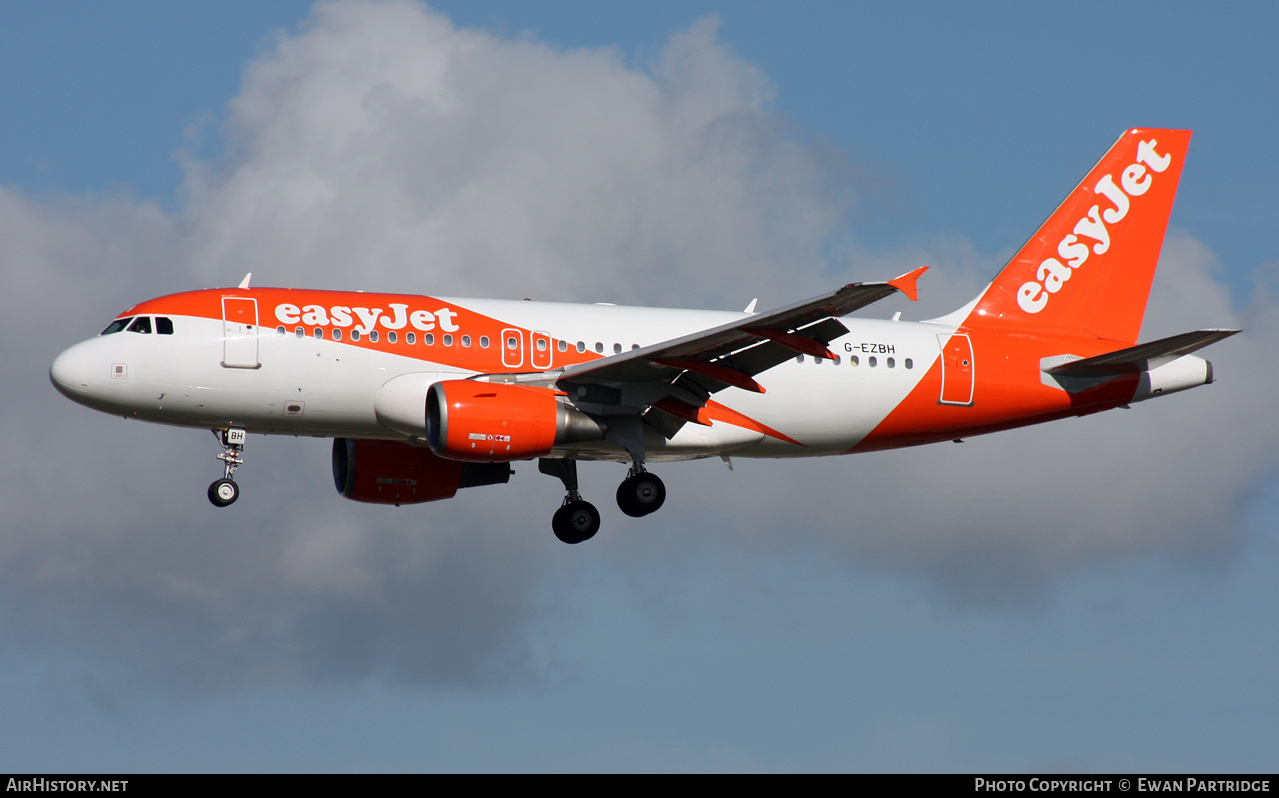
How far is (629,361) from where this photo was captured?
1248 inches

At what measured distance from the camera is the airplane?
3133 cm

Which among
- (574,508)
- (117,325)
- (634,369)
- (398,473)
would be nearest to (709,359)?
(634,369)

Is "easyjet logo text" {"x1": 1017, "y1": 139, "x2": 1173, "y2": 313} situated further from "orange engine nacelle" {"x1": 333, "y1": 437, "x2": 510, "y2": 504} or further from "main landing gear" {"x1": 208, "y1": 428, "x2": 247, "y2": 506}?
"main landing gear" {"x1": 208, "y1": 428, "x2": 247, "y2": 506}

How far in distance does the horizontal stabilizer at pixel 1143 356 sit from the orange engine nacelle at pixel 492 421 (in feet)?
41.0

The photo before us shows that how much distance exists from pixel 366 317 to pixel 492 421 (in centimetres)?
368

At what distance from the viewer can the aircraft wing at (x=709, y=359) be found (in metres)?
29.3

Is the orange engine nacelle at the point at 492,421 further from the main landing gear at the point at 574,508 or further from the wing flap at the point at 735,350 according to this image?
Result: the main landing gear at the point at 574,508

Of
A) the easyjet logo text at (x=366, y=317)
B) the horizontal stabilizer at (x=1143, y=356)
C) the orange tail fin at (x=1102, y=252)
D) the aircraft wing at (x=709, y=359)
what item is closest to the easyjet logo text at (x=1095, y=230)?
the orange tail fin at (x=1102, y=252)

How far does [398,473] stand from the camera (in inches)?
1463

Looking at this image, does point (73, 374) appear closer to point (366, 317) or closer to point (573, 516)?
point (366, 317)

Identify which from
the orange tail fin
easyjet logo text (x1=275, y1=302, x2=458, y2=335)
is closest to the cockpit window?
easyjet logo text (x1=275, y1=302, x2=458, y2=335)
